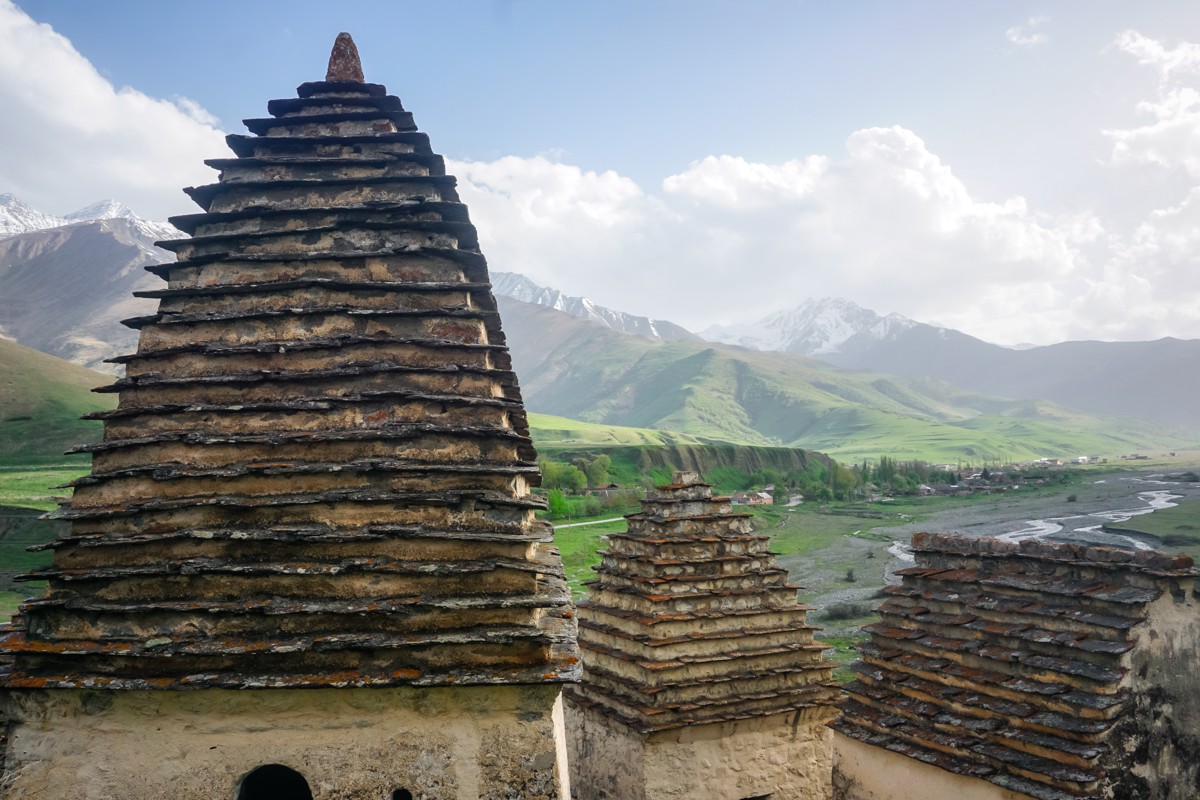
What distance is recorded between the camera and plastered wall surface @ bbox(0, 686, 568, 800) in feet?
21.7

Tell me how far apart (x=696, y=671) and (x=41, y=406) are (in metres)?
109

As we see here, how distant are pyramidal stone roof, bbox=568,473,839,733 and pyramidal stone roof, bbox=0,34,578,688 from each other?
14.0ft

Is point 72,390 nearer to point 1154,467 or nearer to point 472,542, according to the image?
point 472,542

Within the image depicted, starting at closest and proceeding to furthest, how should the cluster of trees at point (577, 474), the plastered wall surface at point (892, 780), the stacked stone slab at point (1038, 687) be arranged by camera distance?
the stacked stone slab at point (1038, 687), the plastered wall surface at point (892, 780), the cluster of trees at point (577, 474)

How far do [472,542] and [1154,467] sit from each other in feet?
502

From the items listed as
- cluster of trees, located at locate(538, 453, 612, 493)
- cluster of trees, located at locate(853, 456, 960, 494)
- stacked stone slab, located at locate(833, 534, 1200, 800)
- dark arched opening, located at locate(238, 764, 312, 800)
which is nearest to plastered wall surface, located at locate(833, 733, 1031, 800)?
stacked stone slab, located at locate(833, 534, 1200, 800)

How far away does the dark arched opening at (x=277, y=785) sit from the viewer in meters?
7.70

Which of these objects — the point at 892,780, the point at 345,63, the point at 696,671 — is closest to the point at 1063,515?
the point at 696,671

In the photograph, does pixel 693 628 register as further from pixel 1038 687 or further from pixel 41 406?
pixel 41 406

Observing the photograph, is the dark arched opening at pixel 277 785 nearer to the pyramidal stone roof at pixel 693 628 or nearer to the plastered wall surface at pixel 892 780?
the pyramidal stone roof at pixel 693 628

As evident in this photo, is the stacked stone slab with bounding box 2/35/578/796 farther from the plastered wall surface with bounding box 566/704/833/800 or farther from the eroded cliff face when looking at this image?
the eroded cliff face

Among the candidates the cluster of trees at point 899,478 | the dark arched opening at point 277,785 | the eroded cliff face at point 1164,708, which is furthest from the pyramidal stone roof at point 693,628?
the cluster of trees at point 899,478

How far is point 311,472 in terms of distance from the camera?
715 cm

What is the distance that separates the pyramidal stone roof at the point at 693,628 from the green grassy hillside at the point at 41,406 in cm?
7784
